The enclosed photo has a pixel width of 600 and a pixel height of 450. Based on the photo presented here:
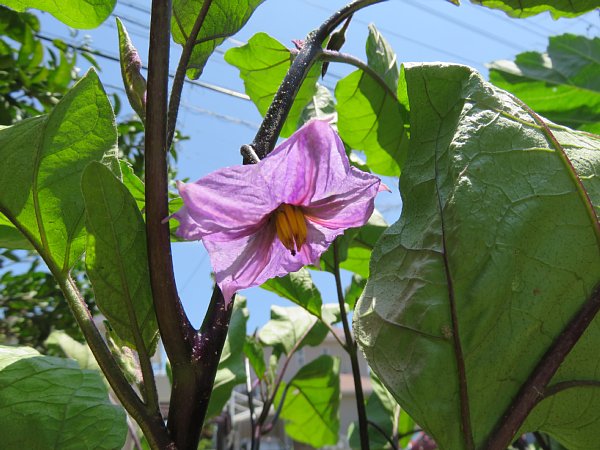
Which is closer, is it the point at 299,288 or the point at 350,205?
the point at 350,205

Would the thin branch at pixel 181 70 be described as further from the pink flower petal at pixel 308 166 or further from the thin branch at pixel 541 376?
the thin branch at pixel 541 376

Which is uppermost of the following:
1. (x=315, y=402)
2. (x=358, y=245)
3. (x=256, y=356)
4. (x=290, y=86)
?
(x=290, y=86)

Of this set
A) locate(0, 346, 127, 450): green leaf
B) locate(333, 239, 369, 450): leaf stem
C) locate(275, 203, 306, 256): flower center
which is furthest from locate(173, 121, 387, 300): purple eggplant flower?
locate(333, 239, 369, 450): leaf stem

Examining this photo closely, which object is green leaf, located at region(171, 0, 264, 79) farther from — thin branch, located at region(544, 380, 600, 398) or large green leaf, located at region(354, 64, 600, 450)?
thin branch, located at region(544, 380, 600, 398)

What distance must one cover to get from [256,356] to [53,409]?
897 mm

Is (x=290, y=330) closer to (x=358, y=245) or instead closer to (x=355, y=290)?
(x=355, y=290)

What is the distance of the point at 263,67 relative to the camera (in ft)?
2.60

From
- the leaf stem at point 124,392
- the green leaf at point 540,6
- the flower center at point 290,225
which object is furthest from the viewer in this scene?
the green leaf at point 540,6

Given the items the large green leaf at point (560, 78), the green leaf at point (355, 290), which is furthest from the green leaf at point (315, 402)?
the large green leaf at point (560, 78)

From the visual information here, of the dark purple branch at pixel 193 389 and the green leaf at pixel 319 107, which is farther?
the green leaf at pixel 319 107

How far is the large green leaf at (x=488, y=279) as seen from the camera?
0.40 m

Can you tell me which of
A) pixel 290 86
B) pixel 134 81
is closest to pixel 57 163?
pixel 134 81

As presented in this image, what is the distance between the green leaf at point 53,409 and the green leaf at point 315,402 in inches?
35.7

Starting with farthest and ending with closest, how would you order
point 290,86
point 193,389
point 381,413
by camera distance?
point 381,413 < point 290,86 < point 193,389
